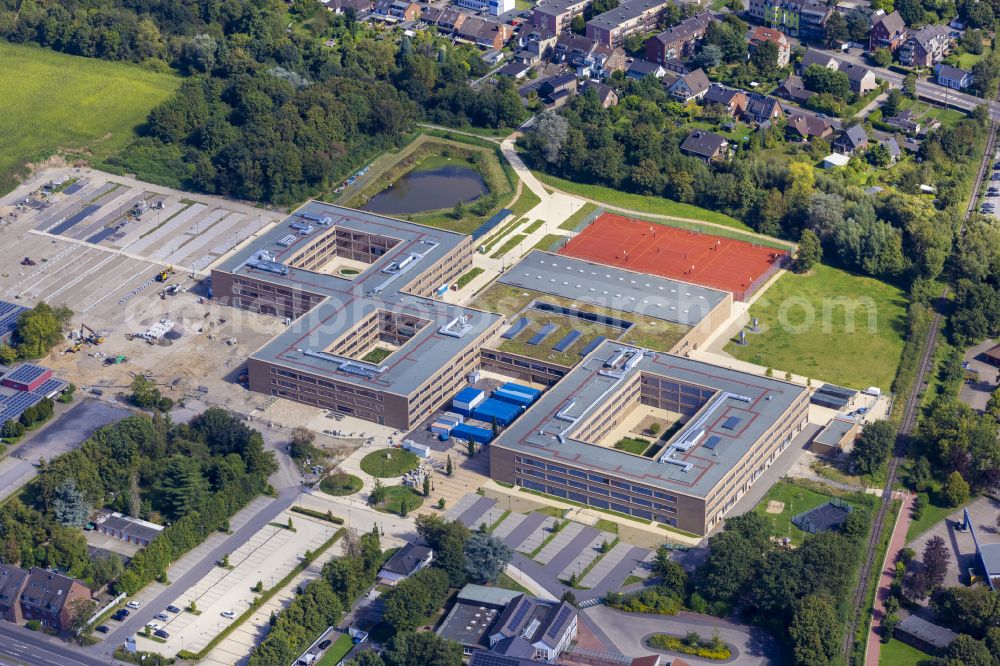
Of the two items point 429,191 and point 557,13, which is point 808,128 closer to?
point 557,13

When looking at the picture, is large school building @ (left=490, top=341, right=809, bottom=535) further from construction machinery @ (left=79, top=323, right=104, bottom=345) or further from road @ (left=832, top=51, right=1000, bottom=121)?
road @ (left=832, top=51, right=1000, bottom=121)

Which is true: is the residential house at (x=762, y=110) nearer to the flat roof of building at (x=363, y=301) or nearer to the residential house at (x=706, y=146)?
the residential house at (x=706, y=146)

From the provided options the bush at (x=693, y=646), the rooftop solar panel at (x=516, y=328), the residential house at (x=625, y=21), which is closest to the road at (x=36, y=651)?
the bush at (x=693, y=646)

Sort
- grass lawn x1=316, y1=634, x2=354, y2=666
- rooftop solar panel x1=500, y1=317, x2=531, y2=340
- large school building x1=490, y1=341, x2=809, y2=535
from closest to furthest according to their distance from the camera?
grass lawn x1=316, y1=634, x2=354, y2=666 < large school building x1=490, y1=341, x2=809, y2=535 < rooftop solar panel x1=500, y1=317, x2=531, y2=340

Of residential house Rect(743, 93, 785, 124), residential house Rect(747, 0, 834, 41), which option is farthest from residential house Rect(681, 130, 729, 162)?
residential house Rect(747, 0, 834, 41)

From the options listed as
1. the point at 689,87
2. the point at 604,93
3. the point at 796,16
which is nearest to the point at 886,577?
the point at 604,93

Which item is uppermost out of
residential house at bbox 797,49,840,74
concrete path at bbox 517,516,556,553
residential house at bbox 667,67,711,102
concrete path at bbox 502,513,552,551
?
residential house at bbox 797,49,840,74
